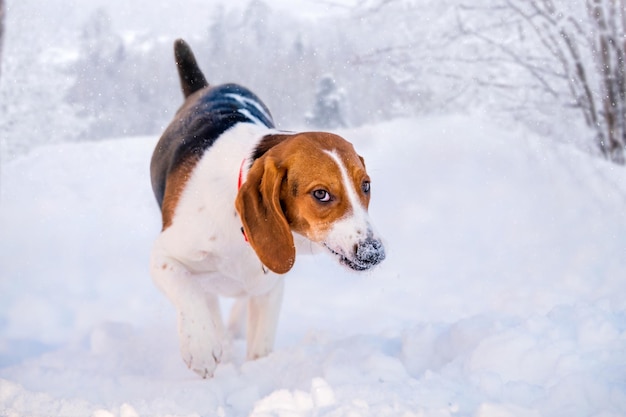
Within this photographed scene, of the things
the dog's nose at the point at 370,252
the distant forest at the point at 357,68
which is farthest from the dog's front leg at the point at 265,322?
the distant forest at the point at 357,68

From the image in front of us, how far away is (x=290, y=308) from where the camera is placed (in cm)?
509

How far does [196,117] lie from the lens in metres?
3.71

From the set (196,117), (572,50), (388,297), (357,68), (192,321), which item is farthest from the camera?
(357,68)

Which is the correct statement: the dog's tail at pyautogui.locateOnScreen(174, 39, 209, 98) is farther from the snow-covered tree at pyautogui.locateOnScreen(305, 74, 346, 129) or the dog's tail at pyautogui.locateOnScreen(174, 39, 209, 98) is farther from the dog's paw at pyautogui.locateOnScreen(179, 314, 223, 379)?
the snow-covered tree at pyautogui.locateOnScreen(305, 74, 346, 129)

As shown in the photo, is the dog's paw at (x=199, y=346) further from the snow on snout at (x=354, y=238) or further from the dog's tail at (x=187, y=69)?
the dog's tail at (x=187, y=69)

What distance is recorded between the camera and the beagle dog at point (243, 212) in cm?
259

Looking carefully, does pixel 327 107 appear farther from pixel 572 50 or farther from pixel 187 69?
pixel 187 69

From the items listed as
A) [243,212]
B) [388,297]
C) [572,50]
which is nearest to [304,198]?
[243,212]

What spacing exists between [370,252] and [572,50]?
4.22 meters

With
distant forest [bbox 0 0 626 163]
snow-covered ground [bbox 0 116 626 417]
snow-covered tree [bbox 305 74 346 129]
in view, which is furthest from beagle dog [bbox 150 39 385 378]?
snow-covered tree [bbox 305 74 346 129]

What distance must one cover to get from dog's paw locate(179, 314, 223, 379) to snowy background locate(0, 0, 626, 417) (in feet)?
0.28

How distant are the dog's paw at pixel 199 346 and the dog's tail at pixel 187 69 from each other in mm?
1957

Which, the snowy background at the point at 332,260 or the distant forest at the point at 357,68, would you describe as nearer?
the snowy background at the point at 332,260

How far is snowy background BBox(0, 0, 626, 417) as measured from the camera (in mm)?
2602
